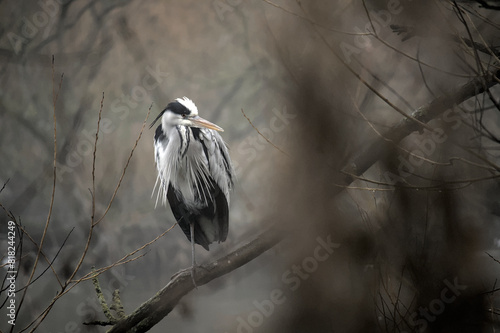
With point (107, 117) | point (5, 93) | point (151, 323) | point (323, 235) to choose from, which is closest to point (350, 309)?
point (323, 235)

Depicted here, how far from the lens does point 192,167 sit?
1.88 meters

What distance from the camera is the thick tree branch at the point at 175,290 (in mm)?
1376

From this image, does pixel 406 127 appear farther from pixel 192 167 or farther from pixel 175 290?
pixel 192 167

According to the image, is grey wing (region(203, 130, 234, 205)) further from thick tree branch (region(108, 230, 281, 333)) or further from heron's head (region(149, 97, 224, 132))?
thick tree branch (region(108, 230, 281, 333))

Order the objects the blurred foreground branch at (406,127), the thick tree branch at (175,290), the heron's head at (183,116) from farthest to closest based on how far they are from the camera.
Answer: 1. the heron's head at (183,116)
2. the thick tree branch at (175,290)
3. the blurred foreground branch at (406,127)

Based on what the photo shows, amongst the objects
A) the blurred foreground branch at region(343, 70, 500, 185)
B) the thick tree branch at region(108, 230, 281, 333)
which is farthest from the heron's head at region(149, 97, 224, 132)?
the blurred foreground branch at region(343, 70, 500, 185)

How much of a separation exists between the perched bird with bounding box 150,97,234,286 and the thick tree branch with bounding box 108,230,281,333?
13.2 inches

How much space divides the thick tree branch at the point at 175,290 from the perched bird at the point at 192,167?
1.10ft

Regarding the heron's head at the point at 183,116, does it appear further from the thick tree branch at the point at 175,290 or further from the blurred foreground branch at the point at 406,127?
the blurred foreground branch at the point at 406,127

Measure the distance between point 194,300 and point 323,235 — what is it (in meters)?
2.63

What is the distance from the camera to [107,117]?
151 inches

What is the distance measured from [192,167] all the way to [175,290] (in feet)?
1.71

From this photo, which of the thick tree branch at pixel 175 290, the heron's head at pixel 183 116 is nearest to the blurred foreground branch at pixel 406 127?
the thick tree branch at pixel 175 290

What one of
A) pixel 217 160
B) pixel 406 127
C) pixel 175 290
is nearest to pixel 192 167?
pixel 217 160
